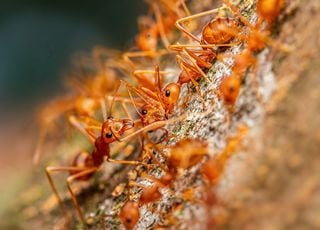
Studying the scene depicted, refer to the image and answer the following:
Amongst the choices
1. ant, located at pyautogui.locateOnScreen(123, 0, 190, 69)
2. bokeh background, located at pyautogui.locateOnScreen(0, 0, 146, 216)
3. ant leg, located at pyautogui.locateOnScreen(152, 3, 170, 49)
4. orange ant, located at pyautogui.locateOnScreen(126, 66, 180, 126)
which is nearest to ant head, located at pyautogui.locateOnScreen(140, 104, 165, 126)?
orange ant, located at pyautogui.locateOnScreen(126, 66, 180, 126)

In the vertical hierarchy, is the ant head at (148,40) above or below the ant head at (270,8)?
above

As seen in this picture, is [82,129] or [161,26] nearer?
[82,129]

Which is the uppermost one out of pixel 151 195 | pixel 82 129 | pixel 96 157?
pixel 82 129

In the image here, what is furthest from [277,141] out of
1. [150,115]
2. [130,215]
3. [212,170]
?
[150,115]

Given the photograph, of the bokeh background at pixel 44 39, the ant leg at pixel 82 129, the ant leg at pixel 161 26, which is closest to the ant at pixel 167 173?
the ant leg at pixel 82 129

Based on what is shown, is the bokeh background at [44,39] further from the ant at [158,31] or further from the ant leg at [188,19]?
the ant leg at [188,19]

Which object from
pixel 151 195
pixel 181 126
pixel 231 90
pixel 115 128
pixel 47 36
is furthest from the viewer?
pixel 47 36

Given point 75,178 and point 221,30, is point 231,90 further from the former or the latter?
point 75,178
